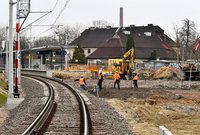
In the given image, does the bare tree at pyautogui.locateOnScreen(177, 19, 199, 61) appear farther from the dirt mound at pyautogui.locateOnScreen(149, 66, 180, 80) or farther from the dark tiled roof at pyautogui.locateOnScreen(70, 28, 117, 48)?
the dirt mound at pyautogui.locateOnScreen(149, 66, 180, 80)

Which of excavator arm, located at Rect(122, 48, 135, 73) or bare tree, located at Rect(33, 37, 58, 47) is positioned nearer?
excavator arm, located at Rect(122, 48, 135, 73)

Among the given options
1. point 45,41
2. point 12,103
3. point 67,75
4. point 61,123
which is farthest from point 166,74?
point 45,41

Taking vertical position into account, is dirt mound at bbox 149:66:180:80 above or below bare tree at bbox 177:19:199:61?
below

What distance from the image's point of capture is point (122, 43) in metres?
98.2

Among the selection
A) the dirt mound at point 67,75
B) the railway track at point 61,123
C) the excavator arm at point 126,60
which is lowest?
the railway track at point 61,123

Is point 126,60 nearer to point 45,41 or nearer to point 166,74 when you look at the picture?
point 166,74

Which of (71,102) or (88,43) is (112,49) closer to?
(88,43)

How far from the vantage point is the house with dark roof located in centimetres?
9481

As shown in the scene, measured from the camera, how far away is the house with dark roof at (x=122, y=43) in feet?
311

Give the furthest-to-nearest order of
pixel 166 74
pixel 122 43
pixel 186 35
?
pixel 122 43, pixel 186 35, pixel 166 74

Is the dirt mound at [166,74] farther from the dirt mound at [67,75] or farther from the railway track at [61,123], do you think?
the railway track at [61,123]

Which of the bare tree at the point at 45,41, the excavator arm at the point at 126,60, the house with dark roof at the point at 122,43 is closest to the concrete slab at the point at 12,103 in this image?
the excavator arm at the point at 126,60

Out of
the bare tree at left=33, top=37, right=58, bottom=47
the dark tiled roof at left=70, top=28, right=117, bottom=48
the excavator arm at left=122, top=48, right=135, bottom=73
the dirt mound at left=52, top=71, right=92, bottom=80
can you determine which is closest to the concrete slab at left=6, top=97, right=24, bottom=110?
the excavator arm at left=122, top=48, right=135, bottom=73

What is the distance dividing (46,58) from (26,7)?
165 ft
